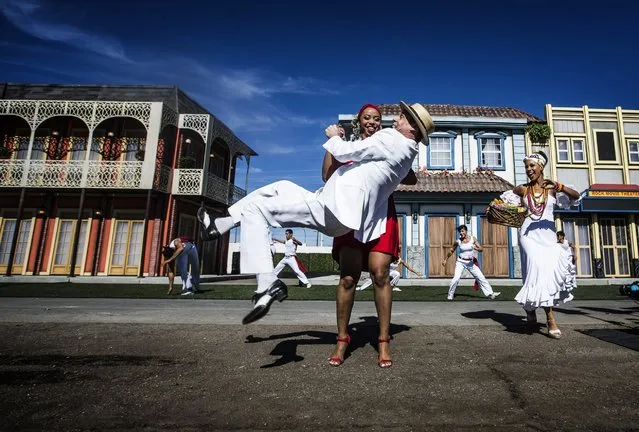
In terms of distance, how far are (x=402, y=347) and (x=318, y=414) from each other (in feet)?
4.71

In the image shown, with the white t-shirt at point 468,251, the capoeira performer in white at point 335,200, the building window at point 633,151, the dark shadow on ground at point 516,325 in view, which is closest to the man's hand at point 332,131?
the capoeira performer in white at point 335,200

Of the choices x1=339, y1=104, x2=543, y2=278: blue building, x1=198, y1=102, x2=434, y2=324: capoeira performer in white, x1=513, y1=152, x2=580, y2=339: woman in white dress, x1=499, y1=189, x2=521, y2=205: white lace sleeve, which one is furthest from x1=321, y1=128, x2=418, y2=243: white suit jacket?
x1=339, y1=104, x2=543, y2=278: blue building

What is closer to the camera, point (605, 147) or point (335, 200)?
point (335, 200)

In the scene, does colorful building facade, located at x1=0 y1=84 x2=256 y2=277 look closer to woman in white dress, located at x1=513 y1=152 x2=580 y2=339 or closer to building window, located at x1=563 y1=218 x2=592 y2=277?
woman in white dress, located at x1=513 y1=152 x2=580 y2=339

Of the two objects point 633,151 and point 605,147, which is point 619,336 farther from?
point 633,151

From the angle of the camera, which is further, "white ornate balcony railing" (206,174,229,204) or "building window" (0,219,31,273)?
"white ornate balcony railing" (206,174,229,204)

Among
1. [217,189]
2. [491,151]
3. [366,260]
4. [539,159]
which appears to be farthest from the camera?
[217,189]

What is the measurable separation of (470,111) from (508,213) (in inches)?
719

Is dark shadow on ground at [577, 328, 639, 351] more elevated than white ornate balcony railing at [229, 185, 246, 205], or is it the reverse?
white ornate balcony railing at [229, 185, 246, 205]

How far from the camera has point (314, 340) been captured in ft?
9.92

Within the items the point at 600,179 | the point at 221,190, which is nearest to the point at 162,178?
the point at 221,190

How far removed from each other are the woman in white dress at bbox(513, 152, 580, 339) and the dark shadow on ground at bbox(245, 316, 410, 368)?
53.8 inches

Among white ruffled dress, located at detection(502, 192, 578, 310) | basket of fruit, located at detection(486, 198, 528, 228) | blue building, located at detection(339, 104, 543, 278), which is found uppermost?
blue building, located at detection(339, 104, 543, 278)

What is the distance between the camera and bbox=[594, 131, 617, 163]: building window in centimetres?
1866
